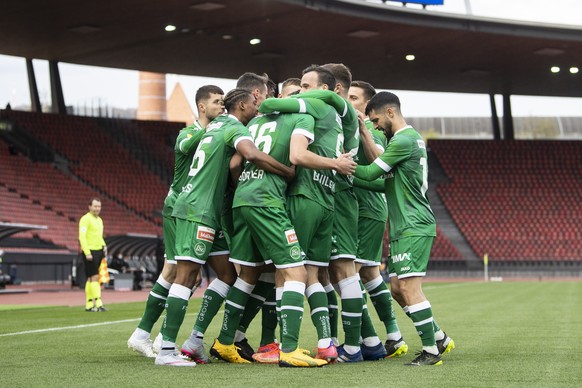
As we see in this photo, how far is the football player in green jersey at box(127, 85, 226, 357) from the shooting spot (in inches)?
313

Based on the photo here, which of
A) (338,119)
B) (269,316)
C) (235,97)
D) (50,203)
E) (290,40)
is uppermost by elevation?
(290,40)

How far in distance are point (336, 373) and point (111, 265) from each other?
22974 mm

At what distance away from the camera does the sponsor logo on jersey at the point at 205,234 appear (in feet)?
23.8

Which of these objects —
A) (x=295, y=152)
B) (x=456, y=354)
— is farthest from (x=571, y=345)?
(x=295, y=152)

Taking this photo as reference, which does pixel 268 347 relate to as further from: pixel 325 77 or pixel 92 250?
pixel 92 250

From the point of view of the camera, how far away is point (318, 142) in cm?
739

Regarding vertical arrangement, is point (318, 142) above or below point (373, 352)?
above

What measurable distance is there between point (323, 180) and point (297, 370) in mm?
1474

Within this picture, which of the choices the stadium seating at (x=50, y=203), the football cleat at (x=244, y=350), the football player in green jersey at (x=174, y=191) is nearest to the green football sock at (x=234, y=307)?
the football cleat at (x=244, y=350)

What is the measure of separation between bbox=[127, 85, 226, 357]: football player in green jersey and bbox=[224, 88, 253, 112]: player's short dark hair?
14.9 inches

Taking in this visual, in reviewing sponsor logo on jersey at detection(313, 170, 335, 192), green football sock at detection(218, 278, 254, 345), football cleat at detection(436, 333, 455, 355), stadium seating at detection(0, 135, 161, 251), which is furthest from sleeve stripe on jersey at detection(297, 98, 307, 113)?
stadium seating at detection(0, 135, 161, 251)

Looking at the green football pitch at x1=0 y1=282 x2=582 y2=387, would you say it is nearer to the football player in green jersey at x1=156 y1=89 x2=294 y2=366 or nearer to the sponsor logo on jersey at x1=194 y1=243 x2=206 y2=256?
the football player in green jersey at x1=156 y1=89 x2=294 y2=366

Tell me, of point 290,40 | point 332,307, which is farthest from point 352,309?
point 290,40

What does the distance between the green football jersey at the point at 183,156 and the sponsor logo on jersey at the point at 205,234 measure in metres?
1.00
